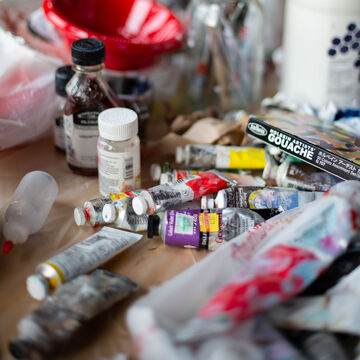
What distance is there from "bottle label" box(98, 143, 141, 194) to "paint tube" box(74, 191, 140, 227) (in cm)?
3

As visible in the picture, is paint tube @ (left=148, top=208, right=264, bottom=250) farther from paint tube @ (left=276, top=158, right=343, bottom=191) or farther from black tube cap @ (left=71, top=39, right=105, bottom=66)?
black tube cap @ (left=71, top=39, right=105, bottom=66)

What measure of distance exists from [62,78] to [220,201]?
0.34m

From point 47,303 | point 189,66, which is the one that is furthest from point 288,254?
point 189,66

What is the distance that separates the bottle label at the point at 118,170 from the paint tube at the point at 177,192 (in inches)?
1.5

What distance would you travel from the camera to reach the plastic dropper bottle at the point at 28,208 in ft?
2.11

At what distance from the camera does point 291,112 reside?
91 cm

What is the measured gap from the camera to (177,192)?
27.8 inches

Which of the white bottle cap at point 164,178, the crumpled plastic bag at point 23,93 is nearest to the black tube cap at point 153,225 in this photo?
the white bottle cap at point 164,178

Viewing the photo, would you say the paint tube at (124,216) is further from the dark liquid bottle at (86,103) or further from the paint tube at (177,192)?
the dark liquid bottle at (86,103)

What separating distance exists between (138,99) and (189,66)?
0.24 meters

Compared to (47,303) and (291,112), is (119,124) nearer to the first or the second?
(47,303)

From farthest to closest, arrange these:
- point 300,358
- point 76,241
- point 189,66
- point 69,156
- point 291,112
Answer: point 189,66
point 291,112
point 69,156
point 76,241
point 300,358

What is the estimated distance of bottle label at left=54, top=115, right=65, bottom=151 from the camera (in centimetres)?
85

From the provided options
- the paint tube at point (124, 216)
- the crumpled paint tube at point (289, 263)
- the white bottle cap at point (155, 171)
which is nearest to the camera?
the crumpled paint tube at point (289, 263)
